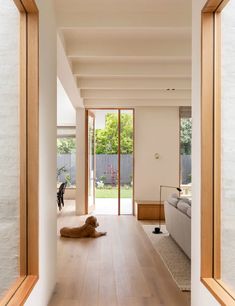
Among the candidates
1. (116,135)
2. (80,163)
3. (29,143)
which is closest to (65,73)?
(29,143)

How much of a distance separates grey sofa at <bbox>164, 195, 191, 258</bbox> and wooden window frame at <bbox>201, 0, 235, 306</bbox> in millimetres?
2447

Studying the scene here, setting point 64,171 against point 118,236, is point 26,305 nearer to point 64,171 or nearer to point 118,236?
point 118,236

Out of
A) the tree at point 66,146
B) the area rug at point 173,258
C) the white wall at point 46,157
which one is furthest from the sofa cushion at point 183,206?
the tree at point 66,146

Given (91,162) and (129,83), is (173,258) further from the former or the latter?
(91,162)

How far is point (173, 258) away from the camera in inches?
197

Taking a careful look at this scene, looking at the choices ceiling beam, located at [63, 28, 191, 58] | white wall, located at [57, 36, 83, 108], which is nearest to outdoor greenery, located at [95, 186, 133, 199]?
white wall, located at [57, 36, 83, 108]

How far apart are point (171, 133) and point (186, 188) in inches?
58.3

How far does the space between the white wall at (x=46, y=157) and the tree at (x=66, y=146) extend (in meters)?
7.89

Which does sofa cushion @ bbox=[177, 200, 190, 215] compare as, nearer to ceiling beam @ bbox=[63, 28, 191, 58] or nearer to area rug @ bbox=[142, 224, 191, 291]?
area rug @ bbox=[142, 224, 191, 291]

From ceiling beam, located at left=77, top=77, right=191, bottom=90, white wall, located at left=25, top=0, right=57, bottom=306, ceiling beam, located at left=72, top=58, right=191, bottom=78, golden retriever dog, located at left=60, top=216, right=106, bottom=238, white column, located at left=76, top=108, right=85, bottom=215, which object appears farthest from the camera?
white column, located at left=76, top=108, right=85, bottom=215

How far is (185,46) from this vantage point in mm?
4707

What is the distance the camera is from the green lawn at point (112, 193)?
29.6 ft

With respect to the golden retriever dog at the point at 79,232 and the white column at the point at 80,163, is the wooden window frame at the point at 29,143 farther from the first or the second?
the white column at the point at 80,163

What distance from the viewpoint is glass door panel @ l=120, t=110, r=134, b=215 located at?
9.01m
